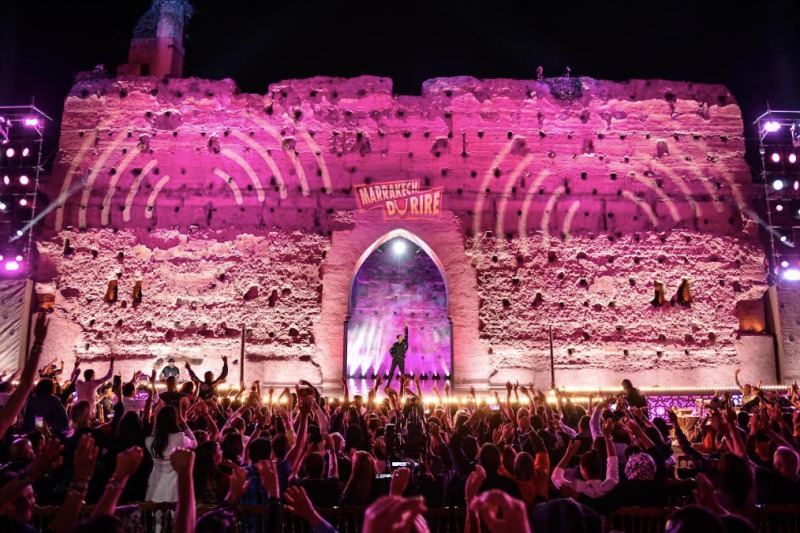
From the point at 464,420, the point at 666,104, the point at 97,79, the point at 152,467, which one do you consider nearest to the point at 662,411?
the point at 666,104

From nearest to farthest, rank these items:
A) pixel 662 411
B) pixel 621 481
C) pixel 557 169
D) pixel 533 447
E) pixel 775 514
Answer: pixel 775 514, pixel 621 481, pixel 533 447, pixel 662 411, pixel 557 169

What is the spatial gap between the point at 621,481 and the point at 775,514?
108cm

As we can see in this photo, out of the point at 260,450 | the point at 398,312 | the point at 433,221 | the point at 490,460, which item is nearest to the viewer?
the point at 490,460

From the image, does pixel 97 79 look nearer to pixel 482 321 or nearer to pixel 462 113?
pixel 462 113

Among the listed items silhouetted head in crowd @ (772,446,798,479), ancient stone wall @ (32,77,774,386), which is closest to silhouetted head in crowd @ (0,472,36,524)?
silhouetted head in crowd @ (772,446,798,479)

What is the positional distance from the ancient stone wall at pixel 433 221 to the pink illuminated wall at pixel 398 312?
52 cm

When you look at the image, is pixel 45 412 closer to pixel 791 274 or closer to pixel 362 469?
pixel 362 469

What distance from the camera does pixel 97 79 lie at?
18.2 metres

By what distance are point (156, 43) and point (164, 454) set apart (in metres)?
19.9

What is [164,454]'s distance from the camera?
5023 mm

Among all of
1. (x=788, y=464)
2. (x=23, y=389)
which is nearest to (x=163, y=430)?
(x=23, y=389)

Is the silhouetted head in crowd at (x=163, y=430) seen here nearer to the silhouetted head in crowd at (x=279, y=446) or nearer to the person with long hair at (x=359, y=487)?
the silhouetted head in crowd at (x=279, y=446)

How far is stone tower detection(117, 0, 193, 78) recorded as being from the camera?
70.3 ft

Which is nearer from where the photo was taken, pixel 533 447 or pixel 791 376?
pixel 533 447
